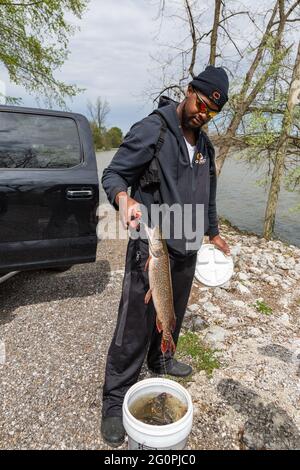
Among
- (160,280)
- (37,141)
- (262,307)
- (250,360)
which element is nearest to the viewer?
(160,280)

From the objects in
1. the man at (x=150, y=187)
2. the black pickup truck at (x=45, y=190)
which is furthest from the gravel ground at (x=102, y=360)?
the black pickup truck at (x=45, y=190)

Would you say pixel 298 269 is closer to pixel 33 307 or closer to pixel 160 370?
pixel 160 370

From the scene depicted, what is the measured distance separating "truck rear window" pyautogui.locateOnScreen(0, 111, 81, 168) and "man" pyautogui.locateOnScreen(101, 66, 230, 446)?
1661 mm

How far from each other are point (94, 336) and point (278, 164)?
5.75m

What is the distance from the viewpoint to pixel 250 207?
42.6 feet

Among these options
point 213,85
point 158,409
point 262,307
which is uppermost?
point 213,85

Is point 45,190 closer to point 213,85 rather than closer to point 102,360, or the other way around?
point 102,360

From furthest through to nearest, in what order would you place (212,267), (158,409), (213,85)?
(212,267), (158,409), (213,85)

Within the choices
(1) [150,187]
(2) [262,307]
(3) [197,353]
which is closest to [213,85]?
(1) [150,187]

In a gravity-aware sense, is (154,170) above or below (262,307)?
above

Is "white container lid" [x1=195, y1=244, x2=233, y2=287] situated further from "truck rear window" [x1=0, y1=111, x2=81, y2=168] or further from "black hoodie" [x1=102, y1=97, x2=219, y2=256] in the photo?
"truck rear window" [x1=0, y1=111, x2=81, y2=168]

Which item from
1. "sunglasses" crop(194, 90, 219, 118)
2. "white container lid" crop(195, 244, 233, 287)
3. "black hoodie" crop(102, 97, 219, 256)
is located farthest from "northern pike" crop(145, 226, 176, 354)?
"white container lid" crop(195, 244, 233, 287)

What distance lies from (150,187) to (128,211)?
0.44 meters
